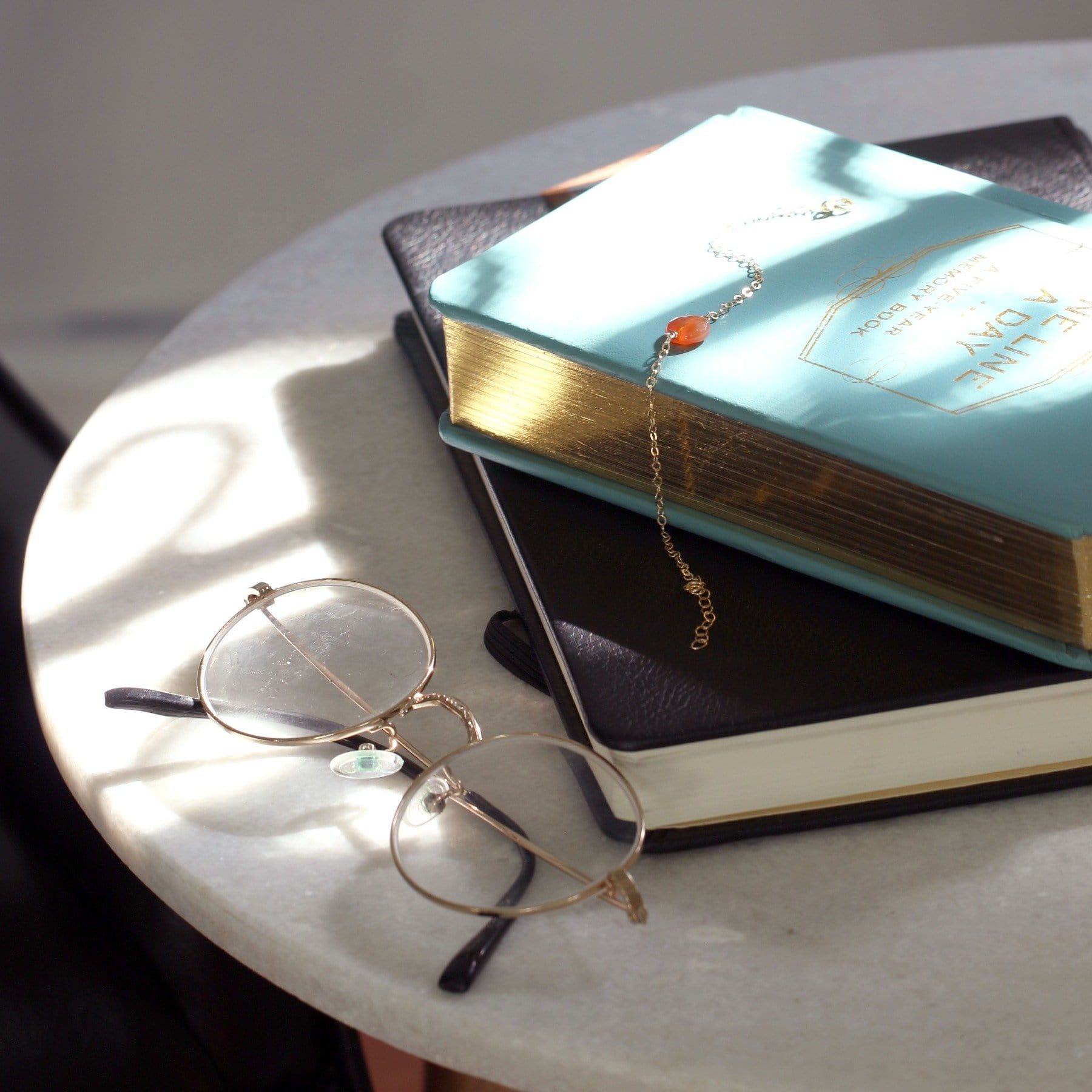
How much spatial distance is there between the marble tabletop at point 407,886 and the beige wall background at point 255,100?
1727mm

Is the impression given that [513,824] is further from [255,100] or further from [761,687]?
[255,100]

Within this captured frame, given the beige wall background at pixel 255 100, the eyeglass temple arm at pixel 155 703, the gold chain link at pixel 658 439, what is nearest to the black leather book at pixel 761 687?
the gold chain link at pixel 658 439

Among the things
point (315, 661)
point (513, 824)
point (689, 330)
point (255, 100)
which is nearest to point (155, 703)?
point (315, 661)

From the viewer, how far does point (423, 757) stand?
0.59 meters

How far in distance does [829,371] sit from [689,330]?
70 mm

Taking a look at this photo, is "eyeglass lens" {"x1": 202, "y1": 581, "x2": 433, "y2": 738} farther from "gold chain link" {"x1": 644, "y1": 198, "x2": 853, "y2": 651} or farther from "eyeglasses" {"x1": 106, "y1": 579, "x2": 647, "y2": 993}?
"gold chain link" {"x1": 644, "y1": 198, "x2": 853, "y2": 651}

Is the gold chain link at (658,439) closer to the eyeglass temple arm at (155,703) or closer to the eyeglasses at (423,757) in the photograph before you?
the eyeglasses at (423,757)

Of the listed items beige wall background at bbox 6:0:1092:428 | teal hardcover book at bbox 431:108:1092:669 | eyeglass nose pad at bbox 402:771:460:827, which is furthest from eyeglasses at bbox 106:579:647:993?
beige wall background at bbox 6:0:1092:428

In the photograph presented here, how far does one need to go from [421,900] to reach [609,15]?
2.23 m

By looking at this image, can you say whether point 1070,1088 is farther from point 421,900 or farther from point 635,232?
point 635,232

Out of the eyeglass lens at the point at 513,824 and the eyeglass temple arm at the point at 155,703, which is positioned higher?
the eyeglass temple arm at the point at 155,703

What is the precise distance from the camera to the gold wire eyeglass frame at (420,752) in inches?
19.7

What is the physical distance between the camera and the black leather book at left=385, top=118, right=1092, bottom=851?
1.71ft

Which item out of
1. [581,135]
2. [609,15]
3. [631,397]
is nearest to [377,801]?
[631,397]
